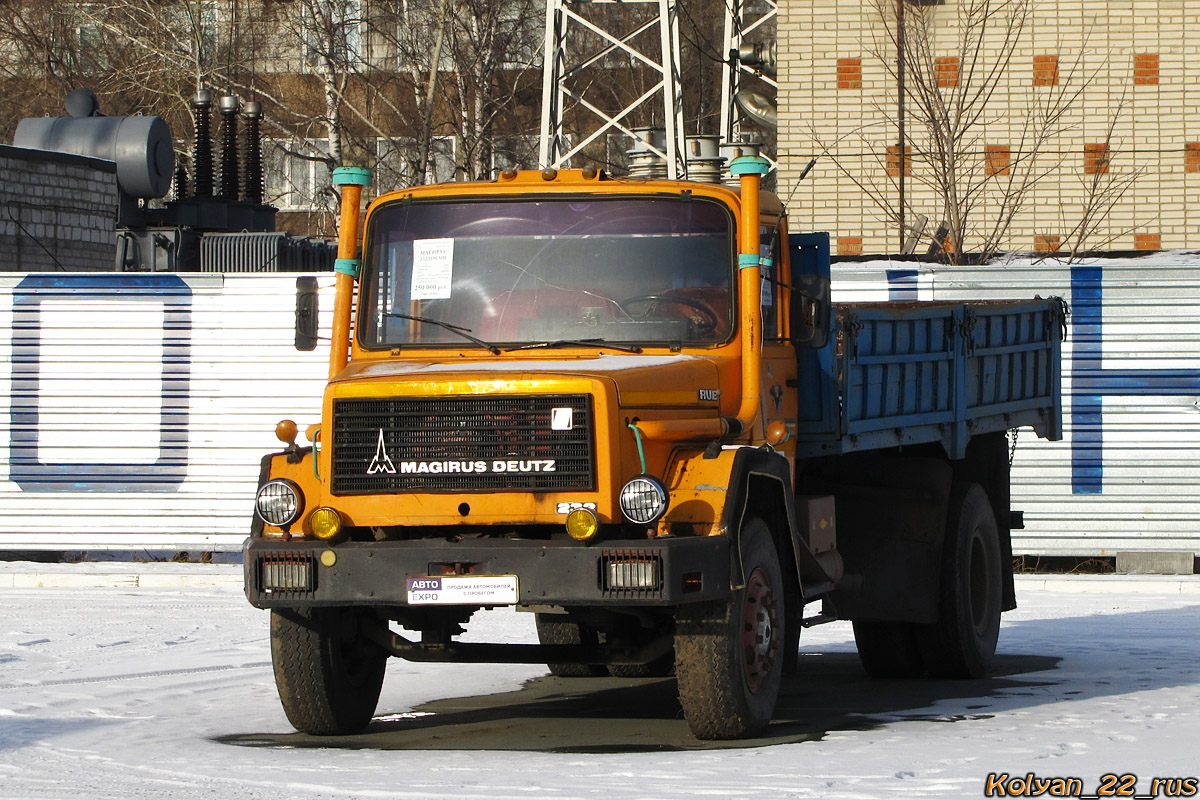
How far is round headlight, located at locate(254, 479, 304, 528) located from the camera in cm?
781

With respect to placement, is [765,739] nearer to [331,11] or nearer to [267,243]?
[267,243]

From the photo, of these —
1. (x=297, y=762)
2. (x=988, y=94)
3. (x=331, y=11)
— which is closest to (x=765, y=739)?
(x=297, y=762)

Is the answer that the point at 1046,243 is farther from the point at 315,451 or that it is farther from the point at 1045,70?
the point at 315,451

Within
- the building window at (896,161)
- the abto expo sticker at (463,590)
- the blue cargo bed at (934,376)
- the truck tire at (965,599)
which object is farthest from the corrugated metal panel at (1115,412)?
the abto expo sticker at (463,590)

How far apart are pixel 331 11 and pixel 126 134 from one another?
31.6ft

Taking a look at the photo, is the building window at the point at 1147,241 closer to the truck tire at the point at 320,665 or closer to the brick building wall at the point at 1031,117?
the brick building wall at the point at 1031,117

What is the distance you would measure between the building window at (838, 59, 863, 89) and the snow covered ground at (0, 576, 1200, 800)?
11142mm

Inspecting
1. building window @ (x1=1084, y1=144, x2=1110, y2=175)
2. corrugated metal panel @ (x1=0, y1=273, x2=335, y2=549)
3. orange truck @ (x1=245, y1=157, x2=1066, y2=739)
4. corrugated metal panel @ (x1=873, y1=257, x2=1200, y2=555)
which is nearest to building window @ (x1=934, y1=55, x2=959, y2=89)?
building window @ (x1=1084, y1=144, x2=1110, y2=175)

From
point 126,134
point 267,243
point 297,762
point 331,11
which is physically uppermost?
point 331,11

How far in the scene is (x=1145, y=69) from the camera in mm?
22422

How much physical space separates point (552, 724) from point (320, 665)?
4.13 ft

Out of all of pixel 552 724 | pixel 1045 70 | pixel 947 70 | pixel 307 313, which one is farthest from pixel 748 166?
pixel 1045 70

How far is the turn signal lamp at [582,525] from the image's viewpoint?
7363 mm

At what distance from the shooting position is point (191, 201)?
85.6 ft
